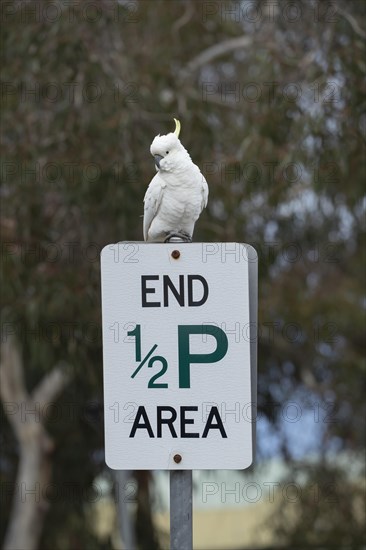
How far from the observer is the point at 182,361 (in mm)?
2646

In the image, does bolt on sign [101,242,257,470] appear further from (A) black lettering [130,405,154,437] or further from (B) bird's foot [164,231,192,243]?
(B) bird's foot [164,231,192,243]

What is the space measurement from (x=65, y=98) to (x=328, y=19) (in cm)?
190

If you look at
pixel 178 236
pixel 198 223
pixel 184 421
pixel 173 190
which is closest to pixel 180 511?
pixel 184 421

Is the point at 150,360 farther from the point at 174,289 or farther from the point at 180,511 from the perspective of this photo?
the point at 180,511

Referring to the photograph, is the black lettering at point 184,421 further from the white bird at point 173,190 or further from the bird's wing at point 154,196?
the bird's wing at point 154,196

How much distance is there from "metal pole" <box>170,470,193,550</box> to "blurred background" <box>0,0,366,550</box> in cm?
495

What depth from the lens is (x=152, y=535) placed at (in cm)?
1117

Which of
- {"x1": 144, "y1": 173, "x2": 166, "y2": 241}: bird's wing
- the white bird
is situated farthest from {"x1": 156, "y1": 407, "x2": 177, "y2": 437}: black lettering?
{"x1": 144, "y1": 173, "x2": 166, "y2": 241}: bird's wing

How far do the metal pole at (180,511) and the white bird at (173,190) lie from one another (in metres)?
1.04

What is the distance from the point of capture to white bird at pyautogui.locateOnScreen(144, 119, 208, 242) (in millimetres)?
3553

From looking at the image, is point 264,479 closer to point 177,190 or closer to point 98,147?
point 98,147

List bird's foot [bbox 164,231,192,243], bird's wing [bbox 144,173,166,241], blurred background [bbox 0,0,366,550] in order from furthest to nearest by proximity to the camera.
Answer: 1. blurred background [bbox 0,0,366,550]
2. bird's wing [bbox 144,173,166,241]
3. bird's foot [bbox 164,231,192,243]

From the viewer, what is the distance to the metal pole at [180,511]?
257cm

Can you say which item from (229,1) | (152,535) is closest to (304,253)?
(229,1)
